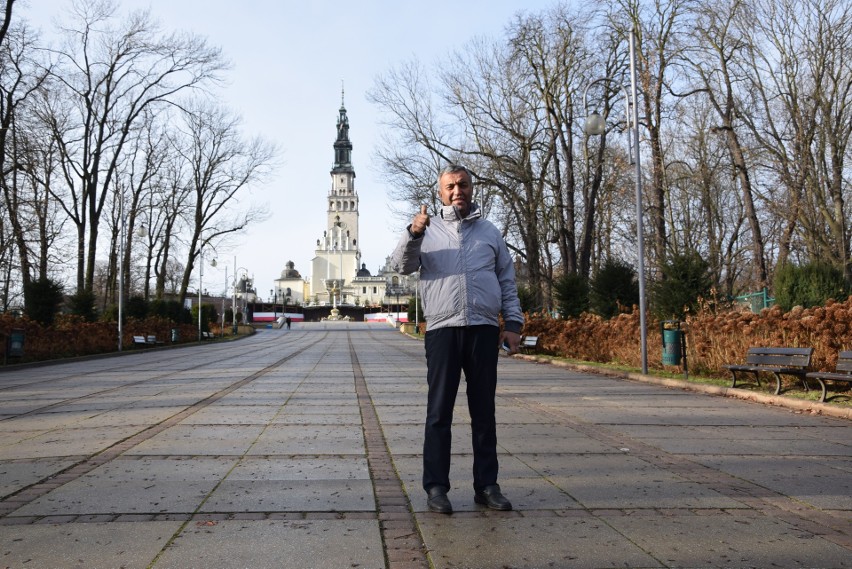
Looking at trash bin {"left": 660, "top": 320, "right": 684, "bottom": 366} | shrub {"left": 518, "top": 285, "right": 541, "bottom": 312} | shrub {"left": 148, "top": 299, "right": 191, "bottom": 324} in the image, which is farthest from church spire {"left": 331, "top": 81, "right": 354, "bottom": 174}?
trash bin {"left": 660, "top": 320, "right": 684, "bottom": 366}

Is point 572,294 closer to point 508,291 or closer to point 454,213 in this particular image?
point 508,291

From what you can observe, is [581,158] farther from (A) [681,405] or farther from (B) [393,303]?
(B) [393,303]

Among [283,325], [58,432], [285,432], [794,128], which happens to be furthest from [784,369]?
[283,325]

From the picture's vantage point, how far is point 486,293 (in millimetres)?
4773

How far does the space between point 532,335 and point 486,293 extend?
23.3m

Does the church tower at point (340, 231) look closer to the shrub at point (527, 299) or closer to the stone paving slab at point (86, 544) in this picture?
the shrub at point (527, 299)

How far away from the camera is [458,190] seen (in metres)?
4.84

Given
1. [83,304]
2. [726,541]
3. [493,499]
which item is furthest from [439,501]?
[83,304]

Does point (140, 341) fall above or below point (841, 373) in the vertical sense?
below

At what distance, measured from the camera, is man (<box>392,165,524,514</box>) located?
472cm

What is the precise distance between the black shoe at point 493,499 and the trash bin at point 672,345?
12.3m

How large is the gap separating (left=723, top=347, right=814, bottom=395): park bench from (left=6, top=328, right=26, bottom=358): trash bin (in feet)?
59.0

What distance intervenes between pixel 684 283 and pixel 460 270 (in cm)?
1433

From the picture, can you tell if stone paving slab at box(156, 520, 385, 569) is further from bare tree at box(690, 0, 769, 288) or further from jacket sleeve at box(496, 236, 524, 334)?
bare tree at box(690, 0, 769, 288)
